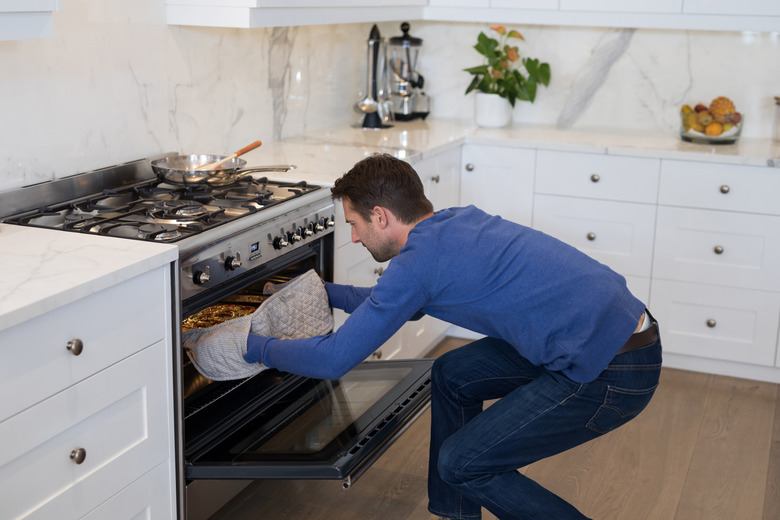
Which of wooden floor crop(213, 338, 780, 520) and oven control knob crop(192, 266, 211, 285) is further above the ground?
oven control knob crop(192, 266, 211, 285)

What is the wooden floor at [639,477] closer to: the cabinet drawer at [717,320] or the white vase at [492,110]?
the cabinet drawer at [717,320]

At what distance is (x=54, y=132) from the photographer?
225 centimetres

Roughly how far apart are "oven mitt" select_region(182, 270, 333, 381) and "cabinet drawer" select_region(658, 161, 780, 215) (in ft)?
6.00

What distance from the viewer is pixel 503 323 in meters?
1.92

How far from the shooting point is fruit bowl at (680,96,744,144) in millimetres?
3531

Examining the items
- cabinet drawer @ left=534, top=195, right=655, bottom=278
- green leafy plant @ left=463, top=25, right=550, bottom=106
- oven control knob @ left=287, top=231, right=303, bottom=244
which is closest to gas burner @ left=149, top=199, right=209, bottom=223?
oven control knob @ left=287, top=231, right=303, bottom=244

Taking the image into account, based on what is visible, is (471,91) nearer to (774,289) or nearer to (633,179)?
(633,179)

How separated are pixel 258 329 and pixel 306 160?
1.07 m

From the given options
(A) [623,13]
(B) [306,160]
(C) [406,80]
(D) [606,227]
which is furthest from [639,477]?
(C) [406,80]

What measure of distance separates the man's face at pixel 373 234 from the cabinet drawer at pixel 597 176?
1771 mm

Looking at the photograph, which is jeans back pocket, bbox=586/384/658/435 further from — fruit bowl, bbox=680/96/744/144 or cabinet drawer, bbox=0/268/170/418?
fruit bowl, bbox=680/96/744/144

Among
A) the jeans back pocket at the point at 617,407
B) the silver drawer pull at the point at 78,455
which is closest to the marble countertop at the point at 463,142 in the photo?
the jeans back pocket at the point at 617,407

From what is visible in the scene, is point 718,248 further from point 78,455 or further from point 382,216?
point 78,455

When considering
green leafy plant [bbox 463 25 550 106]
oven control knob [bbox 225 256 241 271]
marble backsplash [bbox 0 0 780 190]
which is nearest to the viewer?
oven control knob [bbox 225 256 241 271]
